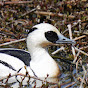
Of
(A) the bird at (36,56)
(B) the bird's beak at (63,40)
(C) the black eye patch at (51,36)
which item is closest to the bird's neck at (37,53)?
(A) the bird at (36,56)

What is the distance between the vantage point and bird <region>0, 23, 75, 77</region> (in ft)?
18.4

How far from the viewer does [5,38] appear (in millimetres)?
6949

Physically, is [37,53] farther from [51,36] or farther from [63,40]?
[63,40]

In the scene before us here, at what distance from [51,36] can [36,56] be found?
0.47 meters

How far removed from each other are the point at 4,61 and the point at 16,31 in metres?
1.86

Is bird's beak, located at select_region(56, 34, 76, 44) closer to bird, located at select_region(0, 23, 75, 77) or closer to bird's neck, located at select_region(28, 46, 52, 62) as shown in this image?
bird, located at select_region(0, 23, 75, 77)

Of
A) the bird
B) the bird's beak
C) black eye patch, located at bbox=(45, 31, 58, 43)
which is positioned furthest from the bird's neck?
the bird's beak

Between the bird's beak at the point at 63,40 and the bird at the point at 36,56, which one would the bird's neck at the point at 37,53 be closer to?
the bird at the point at 36,56

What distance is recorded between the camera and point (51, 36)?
5766 millimetres

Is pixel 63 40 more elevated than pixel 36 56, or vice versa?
pixel 63 40

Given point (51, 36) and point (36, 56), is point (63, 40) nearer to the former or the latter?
point (51, 36)

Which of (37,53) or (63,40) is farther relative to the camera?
(37,53)

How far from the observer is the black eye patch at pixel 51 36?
5723 millimetres

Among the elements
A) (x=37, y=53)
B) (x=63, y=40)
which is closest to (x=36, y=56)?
(x=37, y=53)
